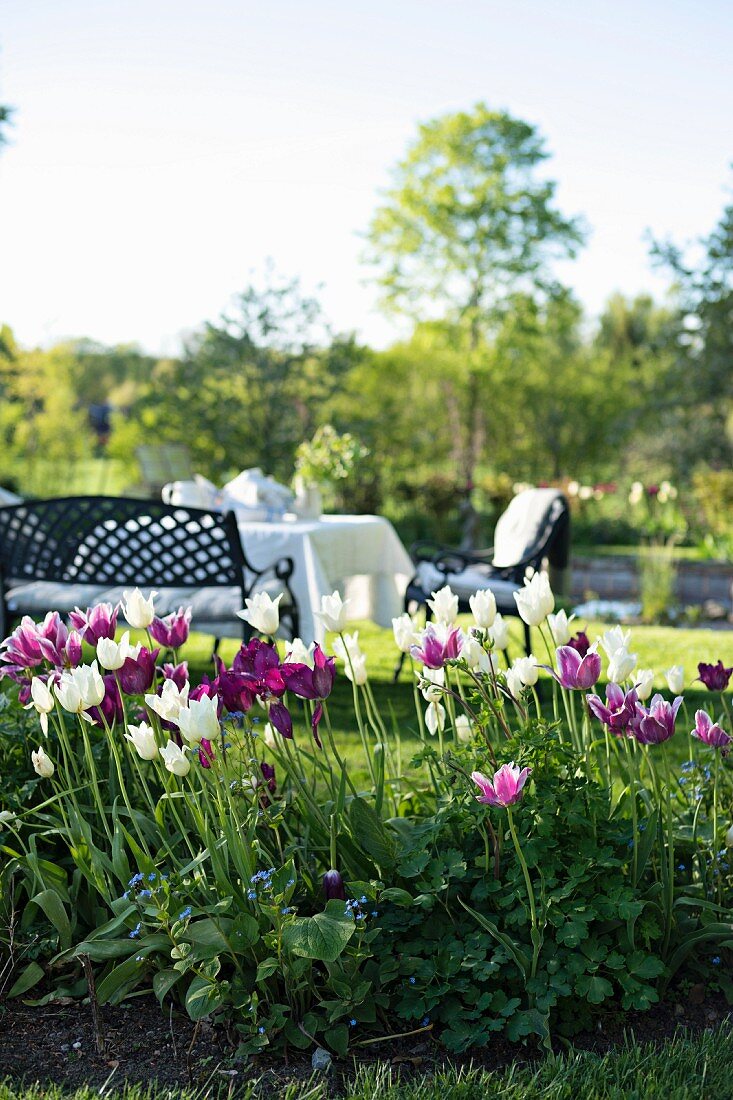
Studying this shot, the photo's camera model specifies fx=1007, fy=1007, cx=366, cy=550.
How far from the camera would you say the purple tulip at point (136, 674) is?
6.24ft

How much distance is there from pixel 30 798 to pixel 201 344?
43.2 ft

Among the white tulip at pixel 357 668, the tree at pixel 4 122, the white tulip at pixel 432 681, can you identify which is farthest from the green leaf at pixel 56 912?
the tree at pixel 4 122

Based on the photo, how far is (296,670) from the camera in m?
1.82

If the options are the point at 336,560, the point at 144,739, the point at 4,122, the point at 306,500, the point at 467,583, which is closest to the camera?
the point at 144,739

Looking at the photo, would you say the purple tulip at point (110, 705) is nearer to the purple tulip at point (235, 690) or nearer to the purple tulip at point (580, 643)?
the purple tulip at point (235, 690)

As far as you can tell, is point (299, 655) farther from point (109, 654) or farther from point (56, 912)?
point (56, 912)

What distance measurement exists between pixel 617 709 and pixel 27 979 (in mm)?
1241

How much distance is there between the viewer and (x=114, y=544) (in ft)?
14.8

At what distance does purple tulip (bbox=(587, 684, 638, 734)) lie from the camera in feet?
6.03

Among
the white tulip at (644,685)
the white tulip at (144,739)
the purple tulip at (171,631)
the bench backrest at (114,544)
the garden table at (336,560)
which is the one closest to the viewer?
the white tulip at (144,739)

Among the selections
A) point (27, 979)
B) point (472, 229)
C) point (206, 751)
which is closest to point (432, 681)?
point (206, 751)

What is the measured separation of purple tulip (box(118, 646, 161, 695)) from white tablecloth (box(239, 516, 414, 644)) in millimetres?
2569

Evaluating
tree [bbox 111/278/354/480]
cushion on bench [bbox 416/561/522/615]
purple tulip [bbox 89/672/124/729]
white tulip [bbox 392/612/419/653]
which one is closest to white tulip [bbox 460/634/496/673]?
white tulip [bbox 392/612/419/653]

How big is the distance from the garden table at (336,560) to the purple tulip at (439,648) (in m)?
2.56
